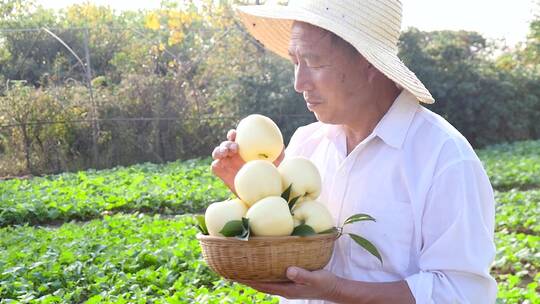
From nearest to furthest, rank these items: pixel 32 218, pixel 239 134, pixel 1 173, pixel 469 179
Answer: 1. pixel 469 179
2. pixel 239 134
3. pixel 32 218
4. pixel 1 173

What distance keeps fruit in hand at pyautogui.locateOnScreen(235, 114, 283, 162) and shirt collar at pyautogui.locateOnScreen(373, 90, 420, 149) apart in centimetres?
28

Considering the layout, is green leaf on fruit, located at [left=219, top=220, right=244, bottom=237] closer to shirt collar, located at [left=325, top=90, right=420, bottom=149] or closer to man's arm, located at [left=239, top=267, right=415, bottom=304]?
man's arm, located at [left=239, top=267, right=415, bottom=304]

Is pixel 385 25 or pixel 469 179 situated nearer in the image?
pixel 469 179

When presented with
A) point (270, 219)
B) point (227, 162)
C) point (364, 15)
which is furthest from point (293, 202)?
point (364, 15)

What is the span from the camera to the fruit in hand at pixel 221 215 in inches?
67.1

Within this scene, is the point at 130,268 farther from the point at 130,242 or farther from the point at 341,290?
the point at 341,290

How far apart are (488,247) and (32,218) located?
683 cm

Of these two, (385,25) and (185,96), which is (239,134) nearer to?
(385,25)

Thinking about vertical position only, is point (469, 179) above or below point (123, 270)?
above

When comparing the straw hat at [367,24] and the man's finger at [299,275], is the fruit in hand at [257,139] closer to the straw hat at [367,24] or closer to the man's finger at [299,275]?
the straw hat at [367,24]

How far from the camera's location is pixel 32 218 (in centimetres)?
783

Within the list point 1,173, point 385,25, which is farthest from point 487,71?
point 385,25

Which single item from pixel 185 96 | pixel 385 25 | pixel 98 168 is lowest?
pixel 98 168

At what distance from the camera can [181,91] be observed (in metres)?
14.1
